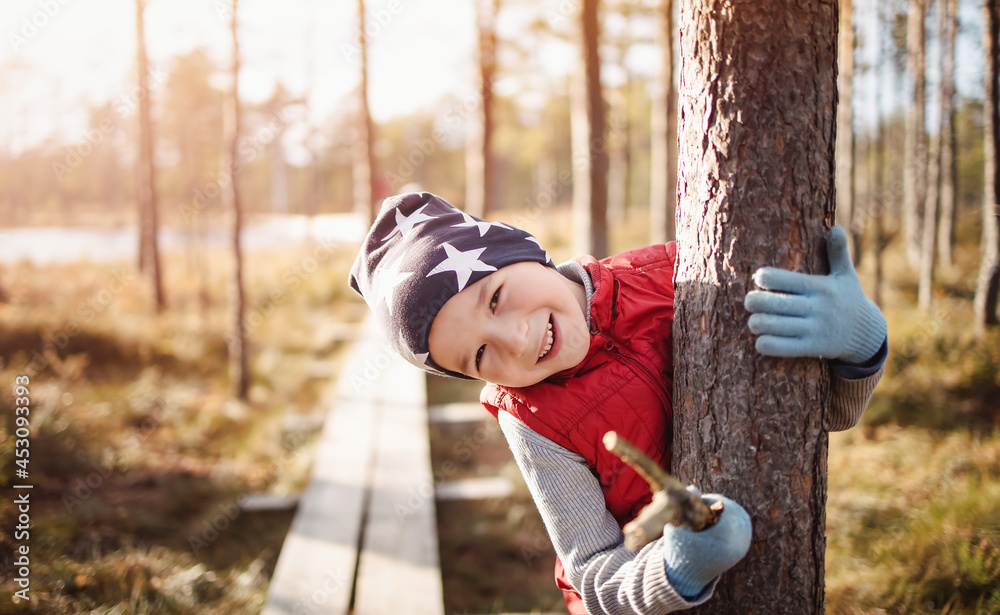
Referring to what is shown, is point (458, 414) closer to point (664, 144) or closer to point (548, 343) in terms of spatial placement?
point (548, 343)

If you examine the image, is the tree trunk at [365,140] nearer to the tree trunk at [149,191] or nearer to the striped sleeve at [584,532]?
the tree trunk at [149,191]

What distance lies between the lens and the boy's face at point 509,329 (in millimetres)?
1380

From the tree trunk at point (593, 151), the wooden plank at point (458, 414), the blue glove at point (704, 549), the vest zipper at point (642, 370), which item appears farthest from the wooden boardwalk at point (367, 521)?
the tree trunk at point (593, 151)

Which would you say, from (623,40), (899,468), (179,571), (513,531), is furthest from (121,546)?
(623,40)

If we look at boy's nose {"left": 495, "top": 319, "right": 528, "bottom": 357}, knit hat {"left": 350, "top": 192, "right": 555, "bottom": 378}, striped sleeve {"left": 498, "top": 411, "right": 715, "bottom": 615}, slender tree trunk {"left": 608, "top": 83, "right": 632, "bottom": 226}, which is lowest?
striped sleeve {"left": 498, "top": 411, "right": 715, "bottom": 615}

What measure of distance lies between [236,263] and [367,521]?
17.8ft

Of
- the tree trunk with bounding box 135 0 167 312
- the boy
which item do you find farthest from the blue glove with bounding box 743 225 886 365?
the tree trunk with bounding box 135 0 167 312

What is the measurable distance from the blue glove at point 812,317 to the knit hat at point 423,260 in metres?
0.55

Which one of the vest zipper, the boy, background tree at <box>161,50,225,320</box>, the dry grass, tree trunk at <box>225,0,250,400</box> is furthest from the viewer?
background tree at <box>161,50,225,320</box>

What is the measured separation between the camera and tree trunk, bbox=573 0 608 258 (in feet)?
22.9

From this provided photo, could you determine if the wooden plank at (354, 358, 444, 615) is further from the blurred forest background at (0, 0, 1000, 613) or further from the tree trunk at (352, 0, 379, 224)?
the tree trunk at (352, 0, 379, 224)

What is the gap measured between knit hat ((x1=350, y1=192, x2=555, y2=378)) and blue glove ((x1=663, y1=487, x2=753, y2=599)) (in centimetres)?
65

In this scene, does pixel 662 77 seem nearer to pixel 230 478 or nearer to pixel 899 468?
pixel 899 468

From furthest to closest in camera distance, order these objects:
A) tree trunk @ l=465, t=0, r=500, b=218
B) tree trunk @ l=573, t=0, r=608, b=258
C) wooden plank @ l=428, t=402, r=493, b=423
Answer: tree trunk @ l=465, t=0, r=500, b=218, tree trunk @ l=573, t=0, r=608, b=258, wooden plank @ l=428, t=402, r=493, b=423
